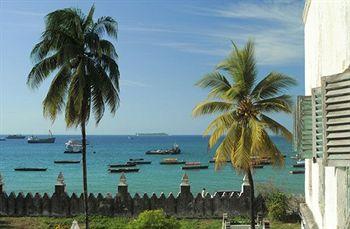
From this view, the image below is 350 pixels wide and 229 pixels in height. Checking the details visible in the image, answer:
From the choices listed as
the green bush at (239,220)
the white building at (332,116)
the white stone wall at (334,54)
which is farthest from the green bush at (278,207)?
the white stone wall at (334,54)

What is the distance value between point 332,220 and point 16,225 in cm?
1915

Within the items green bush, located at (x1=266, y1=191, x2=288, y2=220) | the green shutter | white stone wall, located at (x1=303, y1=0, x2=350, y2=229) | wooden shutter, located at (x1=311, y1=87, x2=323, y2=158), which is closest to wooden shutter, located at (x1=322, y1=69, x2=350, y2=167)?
white stone wall, located at (x1=303, y1=0, x2=350, y2=229)

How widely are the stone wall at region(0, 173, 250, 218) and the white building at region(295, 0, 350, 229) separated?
1585 centimetres

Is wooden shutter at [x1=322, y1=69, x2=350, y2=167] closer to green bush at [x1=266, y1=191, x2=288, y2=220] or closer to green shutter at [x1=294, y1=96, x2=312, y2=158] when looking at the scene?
green shutter at [x1=294, y1=96, x2=312, y2=158]

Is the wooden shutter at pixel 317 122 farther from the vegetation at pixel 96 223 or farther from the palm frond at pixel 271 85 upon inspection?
the vegetation at pixel 96 223

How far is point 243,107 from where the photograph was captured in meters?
16.4

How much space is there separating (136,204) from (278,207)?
22.0 ft

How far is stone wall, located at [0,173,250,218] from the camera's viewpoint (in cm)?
2328

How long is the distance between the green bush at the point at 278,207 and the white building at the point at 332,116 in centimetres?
1492

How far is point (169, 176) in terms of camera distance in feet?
240

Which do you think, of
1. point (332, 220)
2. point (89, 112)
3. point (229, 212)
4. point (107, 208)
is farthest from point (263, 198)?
point (332, 220)

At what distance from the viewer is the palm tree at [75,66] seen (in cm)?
1897

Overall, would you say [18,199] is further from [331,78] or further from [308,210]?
[331,78]

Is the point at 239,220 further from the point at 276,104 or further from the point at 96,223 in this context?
the point at 276,104
